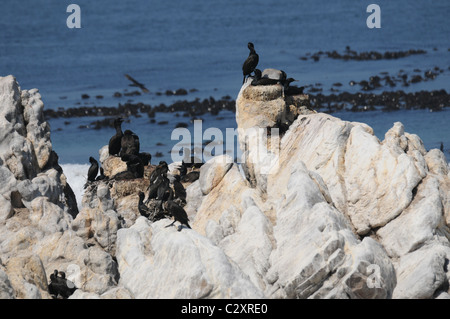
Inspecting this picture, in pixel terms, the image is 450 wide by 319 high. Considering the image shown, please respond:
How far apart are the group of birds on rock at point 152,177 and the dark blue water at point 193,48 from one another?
103ft

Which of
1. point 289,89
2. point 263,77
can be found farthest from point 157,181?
point 289,89

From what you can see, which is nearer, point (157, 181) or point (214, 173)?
point (157, 181)

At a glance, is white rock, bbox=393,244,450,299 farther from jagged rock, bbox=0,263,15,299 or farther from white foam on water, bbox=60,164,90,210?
white foam on water, bbox=60,164,90,210

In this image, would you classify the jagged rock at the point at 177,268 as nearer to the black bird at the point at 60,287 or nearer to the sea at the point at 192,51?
the black bird at the point at 60,287

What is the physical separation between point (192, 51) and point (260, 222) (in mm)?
99529

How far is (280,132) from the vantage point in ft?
126

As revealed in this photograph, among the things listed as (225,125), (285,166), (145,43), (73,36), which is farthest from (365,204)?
(73,36)

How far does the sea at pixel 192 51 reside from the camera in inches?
3268

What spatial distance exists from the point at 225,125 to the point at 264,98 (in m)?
43.9

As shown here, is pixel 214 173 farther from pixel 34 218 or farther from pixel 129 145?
pixel 34 218

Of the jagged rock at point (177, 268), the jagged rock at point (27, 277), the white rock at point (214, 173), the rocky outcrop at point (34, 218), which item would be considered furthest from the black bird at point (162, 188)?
the jagged rock at point (27, 277)

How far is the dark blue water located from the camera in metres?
84.2

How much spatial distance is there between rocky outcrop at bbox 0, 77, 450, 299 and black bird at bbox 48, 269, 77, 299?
25cm

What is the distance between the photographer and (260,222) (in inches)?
1294
